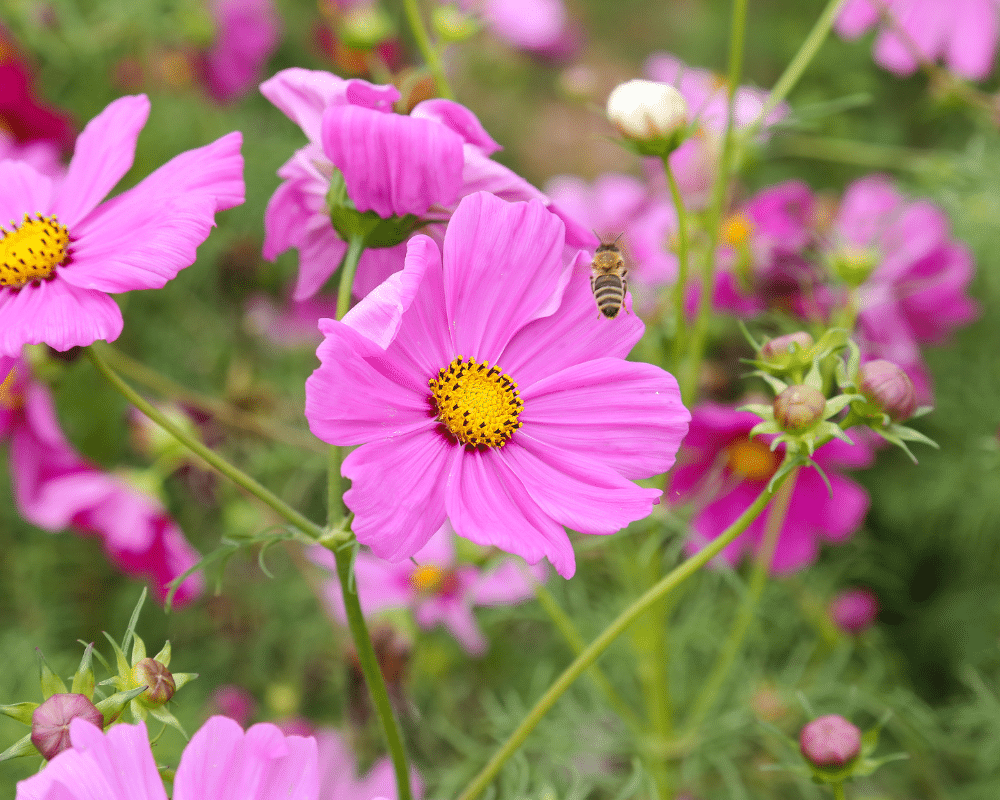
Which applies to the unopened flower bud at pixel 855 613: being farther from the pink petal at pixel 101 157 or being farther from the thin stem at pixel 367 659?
the pink petal at pixel 101 157

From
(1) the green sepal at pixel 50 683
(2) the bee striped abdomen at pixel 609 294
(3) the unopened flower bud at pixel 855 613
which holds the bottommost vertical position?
(3) the unopened flower bud at pixel 855 613

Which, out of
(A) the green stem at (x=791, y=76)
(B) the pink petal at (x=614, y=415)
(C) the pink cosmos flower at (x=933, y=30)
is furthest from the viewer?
(C) the pink cosmos flower at (x=933, y=30)

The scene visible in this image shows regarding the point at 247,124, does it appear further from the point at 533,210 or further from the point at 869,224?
the point at 533,210

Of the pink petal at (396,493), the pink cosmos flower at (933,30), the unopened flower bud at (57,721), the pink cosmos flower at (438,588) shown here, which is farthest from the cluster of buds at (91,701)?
the pink cosmos flower at (933,30)

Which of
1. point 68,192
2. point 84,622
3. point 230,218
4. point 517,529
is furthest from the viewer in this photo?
point 230,218

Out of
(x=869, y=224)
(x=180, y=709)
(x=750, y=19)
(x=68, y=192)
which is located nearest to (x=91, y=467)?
(x=180, y=709)

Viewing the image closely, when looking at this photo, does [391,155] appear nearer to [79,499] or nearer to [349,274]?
[349,274]
